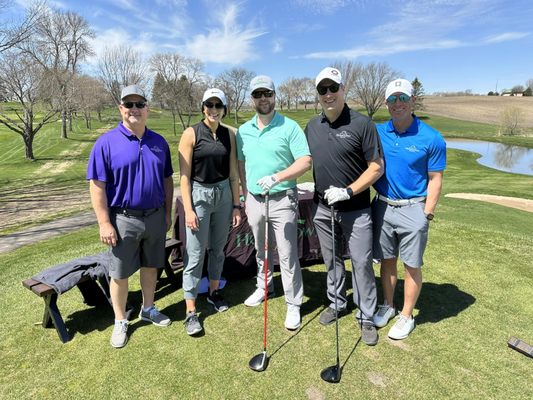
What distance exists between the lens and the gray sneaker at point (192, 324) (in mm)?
3646

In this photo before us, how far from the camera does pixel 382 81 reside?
61844 mm

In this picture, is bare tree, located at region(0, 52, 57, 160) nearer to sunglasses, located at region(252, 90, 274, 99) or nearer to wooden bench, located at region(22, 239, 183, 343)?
wooden bench, located at region(22, 239, 183, 343)

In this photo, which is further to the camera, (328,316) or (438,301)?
(438,301)

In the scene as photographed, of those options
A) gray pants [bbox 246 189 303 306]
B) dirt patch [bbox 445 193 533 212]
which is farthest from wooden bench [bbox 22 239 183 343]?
dirt patch [bbox 445 193 533 212]

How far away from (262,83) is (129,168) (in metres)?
1.53

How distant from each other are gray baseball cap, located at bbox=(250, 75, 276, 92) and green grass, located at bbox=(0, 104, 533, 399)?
2.51 meters

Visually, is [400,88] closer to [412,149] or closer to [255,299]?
[412,149]

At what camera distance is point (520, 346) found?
10.8 ft

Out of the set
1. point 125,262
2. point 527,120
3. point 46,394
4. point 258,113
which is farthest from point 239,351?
point 527,120

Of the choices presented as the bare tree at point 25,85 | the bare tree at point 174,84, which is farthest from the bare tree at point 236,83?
the bare tree at point 25,85

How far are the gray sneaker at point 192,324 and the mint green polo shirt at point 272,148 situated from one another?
151 centimetres

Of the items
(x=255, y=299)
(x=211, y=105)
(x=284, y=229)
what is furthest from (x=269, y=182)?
(x=255, y=299)

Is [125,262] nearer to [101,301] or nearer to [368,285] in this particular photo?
[101,301]

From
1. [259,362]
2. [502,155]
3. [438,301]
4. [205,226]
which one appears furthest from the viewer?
[502,155]
